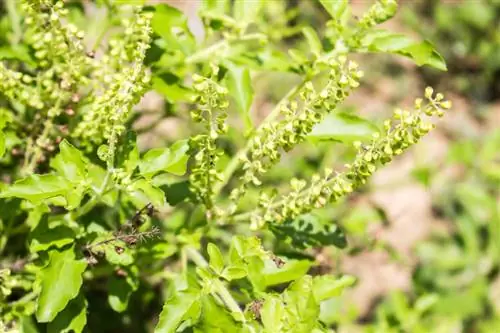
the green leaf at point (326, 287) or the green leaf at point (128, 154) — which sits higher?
the green leaf at point (128, 154)

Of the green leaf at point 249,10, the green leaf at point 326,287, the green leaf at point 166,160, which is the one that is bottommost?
the green leaf at point 326,287

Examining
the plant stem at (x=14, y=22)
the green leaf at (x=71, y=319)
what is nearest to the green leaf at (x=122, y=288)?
the green leaf at (x=71, y=319)

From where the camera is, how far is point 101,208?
284cm

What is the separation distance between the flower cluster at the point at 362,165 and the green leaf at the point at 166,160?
280mm

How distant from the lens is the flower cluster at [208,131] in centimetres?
178

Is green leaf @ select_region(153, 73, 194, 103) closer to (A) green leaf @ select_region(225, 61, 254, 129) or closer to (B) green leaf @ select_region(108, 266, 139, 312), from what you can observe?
(A) green leaf @ select_region(225, 61, 254, 129)

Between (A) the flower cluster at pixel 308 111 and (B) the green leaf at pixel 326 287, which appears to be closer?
(A) the flower cluster at pixel 308 111

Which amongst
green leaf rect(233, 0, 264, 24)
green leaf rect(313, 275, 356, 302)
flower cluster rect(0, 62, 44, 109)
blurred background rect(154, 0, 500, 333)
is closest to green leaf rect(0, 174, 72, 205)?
flower cluster rect(0, 62, 44, 109)

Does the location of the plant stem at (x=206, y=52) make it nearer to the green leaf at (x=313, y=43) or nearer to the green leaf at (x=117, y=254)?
the green leaf at (x=313, y=43)

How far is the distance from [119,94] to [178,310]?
560 mm

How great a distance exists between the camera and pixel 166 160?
6.38 feet

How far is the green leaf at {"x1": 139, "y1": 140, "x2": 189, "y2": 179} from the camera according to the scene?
6.30ft

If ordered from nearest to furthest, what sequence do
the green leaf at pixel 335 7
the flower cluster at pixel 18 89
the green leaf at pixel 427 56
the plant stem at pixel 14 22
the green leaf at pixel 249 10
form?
the flower cluster at pixel 18 89, the green leaf at pixel 427 56, the green leaf at pixel 335 7, the green leaf at pixel 249 10, the plant stem at pixel 14 22

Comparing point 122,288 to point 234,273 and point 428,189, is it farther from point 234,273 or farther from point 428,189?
point 428,189
